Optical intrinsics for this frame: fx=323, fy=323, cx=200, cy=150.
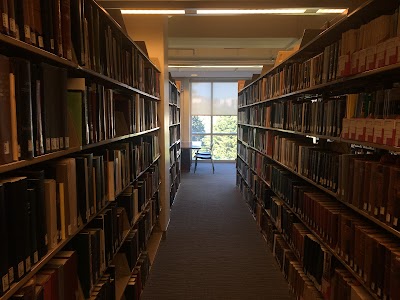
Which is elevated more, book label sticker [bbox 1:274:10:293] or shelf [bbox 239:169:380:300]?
book label sticker [bbox 1:274:10:293]

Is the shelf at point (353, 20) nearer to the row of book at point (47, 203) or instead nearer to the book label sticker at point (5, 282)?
the row of book at point (47, 203)

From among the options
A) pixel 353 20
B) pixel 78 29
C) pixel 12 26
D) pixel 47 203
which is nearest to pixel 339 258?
pixel 353 20

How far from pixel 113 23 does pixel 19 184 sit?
1192mm

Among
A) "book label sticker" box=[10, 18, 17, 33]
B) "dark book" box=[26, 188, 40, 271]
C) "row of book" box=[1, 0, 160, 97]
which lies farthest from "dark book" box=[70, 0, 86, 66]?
"dark book" box=[26, 188, 40, 271]

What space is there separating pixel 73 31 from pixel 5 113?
0.58 m

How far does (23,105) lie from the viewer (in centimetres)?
97

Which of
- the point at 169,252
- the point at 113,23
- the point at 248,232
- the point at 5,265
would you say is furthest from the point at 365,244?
the point at 248,232

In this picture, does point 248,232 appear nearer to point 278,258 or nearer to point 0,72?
point 278,258

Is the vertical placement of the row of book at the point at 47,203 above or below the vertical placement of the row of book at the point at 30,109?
below

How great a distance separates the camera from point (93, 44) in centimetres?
155

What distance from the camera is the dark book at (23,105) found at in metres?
0.95

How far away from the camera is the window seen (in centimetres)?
990

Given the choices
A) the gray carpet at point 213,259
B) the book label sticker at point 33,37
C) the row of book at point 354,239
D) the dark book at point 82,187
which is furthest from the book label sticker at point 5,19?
the gray carpet at point 213,259

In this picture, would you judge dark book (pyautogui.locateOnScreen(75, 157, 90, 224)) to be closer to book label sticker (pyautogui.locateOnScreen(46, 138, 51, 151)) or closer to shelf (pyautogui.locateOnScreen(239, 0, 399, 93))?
book label sticker (pyautogui.locateOnScreen(46, 138, 51, 151))
